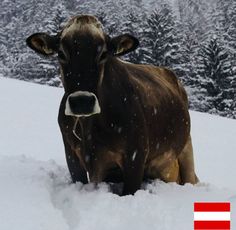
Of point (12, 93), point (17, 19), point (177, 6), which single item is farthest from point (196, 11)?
point (12, 93)

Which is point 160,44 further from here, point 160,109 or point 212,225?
point 212,225

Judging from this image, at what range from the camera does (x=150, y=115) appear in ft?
17.5

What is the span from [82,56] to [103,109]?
0.59 metres

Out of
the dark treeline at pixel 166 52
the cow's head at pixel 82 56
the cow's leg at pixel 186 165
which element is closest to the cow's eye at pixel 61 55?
the cow's head at pixel 82 56

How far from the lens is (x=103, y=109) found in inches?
190

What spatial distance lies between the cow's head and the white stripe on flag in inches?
44.6

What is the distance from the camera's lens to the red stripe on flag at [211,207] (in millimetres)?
3946

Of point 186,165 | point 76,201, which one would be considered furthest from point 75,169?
point 186,165

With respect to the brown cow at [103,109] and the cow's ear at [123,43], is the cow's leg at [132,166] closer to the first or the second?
the brown cow at [103,109]

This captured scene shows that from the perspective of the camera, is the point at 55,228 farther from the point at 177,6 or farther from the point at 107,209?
the point at 177,6

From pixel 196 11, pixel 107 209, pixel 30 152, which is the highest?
pixel 107 209

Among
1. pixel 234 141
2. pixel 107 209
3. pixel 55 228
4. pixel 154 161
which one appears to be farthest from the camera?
pixel 234 141

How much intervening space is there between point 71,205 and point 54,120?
891cm

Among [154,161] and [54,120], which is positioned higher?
[154,161]
